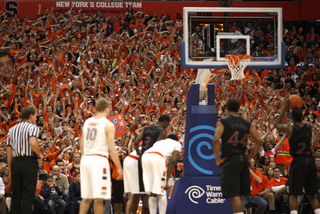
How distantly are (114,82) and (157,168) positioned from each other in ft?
28.4

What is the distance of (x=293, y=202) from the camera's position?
7.15 m

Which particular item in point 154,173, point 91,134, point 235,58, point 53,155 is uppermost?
point 235,58

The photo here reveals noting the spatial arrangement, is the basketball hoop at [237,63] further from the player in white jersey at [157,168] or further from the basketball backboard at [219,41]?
the player in white jersey at [157,168]

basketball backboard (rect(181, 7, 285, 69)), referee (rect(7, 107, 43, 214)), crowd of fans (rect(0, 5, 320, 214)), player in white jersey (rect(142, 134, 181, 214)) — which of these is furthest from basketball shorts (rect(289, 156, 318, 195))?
referee (rect(7, 107, 43, 214))

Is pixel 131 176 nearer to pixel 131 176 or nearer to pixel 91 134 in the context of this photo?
pixel 131 176

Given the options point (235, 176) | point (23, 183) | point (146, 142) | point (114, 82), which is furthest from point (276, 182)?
point (114, 82)

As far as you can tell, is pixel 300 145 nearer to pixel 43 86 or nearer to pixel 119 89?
pixel 119 89

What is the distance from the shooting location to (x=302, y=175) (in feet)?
23.2

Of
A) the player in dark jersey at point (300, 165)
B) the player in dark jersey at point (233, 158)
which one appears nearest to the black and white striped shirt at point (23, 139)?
the player in dark jersey at point (233, 158)

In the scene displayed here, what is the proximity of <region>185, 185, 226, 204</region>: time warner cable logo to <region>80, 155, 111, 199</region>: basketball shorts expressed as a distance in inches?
90.1

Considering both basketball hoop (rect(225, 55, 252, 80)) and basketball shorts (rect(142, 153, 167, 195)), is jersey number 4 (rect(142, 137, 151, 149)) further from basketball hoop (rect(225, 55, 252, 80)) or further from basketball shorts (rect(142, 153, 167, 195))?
basketball hoop (rect(225, 55, 252, 80))

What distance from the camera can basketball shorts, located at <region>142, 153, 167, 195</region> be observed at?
7.54m

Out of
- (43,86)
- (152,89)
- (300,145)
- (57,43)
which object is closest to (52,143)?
(43,86)

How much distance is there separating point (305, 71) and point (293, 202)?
11.1m
